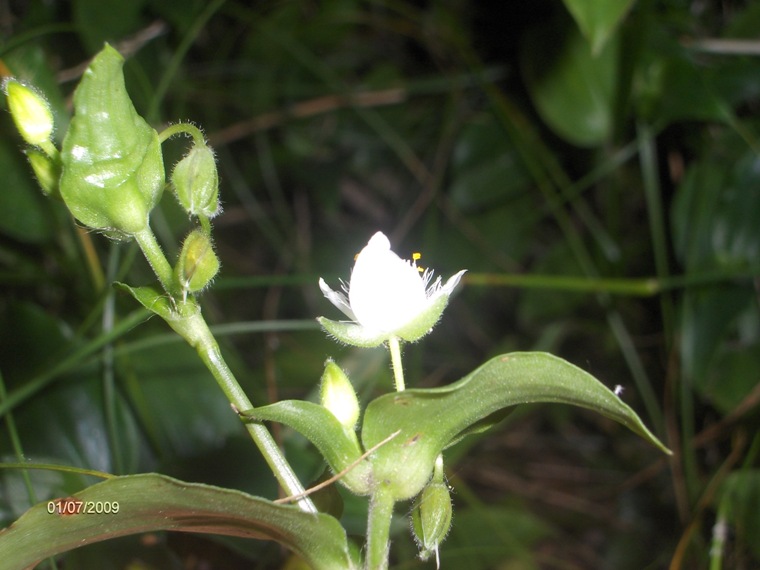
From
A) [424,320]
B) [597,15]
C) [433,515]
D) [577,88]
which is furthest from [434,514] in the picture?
[577,88]

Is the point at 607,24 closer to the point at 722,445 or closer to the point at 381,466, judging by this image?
the point at 381,466

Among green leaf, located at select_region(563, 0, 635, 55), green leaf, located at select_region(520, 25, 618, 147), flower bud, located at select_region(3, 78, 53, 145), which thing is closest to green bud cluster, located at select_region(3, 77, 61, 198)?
flower bud, located at select_region(3, 78, 53, 145)

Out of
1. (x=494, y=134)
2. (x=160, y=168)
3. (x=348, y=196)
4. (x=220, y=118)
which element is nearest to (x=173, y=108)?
(x=220, y=118)

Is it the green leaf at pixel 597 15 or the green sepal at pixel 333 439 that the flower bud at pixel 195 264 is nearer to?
the green sepal at pixel 333 439

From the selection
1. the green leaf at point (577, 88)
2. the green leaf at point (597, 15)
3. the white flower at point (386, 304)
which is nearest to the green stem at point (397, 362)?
the white flower at point (386, 304)

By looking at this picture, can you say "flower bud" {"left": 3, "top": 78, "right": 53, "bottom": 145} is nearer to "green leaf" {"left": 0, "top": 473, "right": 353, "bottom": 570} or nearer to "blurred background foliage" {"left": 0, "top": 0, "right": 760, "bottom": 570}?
"green leaf" {"left": 0, "top": 473, "right": 353, "bottom": 570}

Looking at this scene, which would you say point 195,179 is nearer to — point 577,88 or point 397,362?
point 397,362
